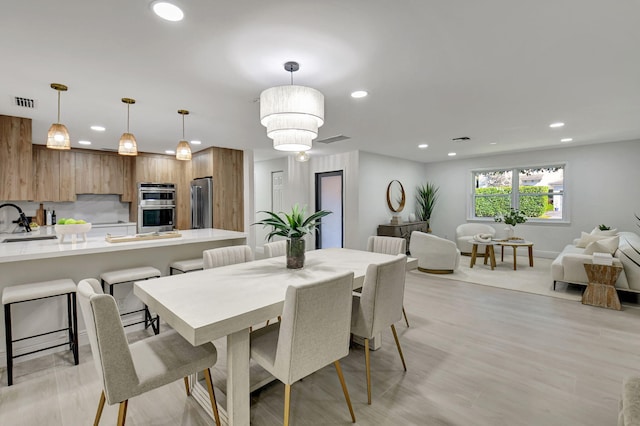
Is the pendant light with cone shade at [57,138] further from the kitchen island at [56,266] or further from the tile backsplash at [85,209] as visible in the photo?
the tile backsplash at [85,209]

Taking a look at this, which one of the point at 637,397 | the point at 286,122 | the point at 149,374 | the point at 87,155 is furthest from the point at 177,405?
the point at 87,155

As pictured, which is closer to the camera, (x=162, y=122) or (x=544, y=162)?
(x=162, y=122)

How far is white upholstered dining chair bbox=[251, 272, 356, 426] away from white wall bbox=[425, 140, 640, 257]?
685 centimetres

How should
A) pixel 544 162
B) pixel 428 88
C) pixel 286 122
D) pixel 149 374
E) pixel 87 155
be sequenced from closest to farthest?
pixel 149 374
pixel 286 122
pixel 428 88
pixel 87 155
pixel 544 162

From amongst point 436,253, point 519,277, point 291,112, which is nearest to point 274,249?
point 291,112

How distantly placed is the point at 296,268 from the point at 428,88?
209cm

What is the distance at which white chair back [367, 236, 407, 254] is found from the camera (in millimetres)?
3389

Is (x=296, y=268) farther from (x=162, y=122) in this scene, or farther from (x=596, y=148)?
(x=596, y=148)

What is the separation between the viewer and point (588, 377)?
7.34 ft

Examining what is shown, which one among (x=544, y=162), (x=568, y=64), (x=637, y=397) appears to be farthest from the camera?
(x=544, y=162)

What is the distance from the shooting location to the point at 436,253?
17.2ft

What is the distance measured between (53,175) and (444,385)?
667 centimetres

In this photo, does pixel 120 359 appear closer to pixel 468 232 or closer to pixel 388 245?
pixel 388 245

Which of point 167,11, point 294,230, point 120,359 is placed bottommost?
point 120,359
